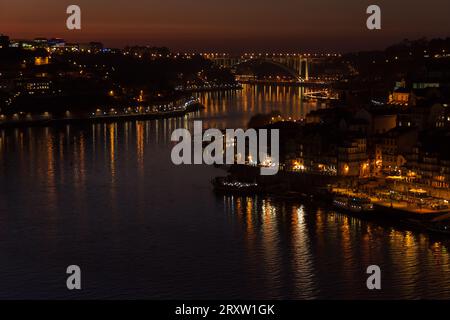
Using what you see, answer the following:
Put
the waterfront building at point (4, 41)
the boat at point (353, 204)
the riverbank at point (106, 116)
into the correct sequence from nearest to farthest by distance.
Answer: the boat at point (353, 204) → the riverbank at point (106, 116) → the waterfront building at point (4, 41)

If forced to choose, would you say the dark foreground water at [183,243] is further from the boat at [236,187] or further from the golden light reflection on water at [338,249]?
the boat at [236,187]

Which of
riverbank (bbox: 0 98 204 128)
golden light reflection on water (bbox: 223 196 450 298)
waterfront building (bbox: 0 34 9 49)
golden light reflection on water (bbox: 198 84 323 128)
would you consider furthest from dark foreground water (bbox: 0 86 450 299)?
waterfront building (bbox: 0 34 9 49)

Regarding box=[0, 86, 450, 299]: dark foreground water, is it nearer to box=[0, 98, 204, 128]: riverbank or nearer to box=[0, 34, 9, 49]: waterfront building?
box=[0, 98, 204, 128]: riverbank

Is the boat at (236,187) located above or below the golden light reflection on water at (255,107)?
below

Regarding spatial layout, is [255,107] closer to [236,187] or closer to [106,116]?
[106,116]

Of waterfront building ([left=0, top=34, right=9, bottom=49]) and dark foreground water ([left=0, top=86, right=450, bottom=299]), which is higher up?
waterfront building ([left=0, top=34, right=9, bottom=49])

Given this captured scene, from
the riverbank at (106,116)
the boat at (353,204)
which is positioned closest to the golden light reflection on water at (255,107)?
the riverbank at (106,116)
